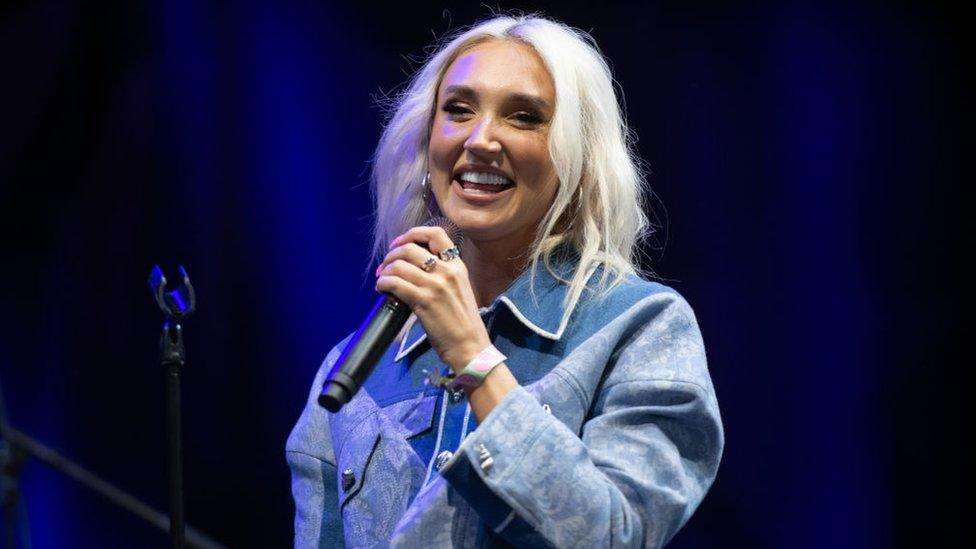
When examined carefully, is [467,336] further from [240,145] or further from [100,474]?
[100,474]

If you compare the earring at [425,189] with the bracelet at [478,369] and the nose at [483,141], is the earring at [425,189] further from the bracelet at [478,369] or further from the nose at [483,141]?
the bracelet at [478,369]

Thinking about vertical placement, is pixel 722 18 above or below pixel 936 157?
above

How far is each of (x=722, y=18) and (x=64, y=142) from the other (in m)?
1.77

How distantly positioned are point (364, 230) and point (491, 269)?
1.22 m

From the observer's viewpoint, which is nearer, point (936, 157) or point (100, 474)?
point (936, 157)

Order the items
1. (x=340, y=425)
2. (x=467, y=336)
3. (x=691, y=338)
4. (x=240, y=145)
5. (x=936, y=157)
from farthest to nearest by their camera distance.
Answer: (x=240, y=145), (x=936, y=157), (x=340, y=425), (x=691, y=338), (x=467, y=336)

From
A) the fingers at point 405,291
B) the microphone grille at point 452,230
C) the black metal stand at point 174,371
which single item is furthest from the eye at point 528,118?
the black metal stand at point 174,371

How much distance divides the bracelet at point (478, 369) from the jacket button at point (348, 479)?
1.04ft

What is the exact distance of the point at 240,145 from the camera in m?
2.92

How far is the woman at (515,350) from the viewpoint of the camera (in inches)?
50.2

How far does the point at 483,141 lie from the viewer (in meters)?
1.58

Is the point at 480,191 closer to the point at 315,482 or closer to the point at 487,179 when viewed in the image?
the point at 487,179

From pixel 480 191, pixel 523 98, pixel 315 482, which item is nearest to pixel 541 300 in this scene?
pixel 480 191

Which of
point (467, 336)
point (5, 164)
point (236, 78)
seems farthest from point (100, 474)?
point (467, 336)
